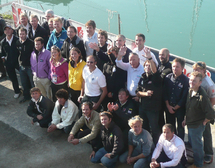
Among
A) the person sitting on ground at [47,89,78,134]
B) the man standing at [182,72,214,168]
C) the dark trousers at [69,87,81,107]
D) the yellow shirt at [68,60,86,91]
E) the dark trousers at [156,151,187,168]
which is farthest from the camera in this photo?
the dark trousers at [69,87,81,107]

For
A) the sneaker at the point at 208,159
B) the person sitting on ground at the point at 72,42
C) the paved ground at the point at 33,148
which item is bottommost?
the paved ground at the point at 33,148

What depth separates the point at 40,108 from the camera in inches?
199

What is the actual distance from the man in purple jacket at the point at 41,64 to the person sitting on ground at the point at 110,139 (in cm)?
210

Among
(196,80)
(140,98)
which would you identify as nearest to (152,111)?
(140,98)

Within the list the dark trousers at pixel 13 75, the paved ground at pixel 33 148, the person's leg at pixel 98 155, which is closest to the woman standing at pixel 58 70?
the paved ground at pixel 33 148

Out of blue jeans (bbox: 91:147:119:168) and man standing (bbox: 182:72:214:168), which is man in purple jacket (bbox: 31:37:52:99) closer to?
blue jeans (bbox: 91:147:119:168)

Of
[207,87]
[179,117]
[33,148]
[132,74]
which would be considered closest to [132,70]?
[132,74]

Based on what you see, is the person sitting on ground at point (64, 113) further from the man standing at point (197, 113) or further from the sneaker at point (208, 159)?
the sneaker at point (208, 159)

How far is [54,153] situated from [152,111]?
6.83 ft

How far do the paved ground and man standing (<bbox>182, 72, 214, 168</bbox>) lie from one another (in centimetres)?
39

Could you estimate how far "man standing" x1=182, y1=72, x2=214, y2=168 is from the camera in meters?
3.52

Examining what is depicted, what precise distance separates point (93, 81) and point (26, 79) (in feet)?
7.71

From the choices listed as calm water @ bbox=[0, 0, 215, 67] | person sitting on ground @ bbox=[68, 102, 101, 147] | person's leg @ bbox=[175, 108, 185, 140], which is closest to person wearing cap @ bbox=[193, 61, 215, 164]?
person's leg @ bbox=[175, 108, 185, 140]

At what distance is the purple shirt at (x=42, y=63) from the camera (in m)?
5.36
